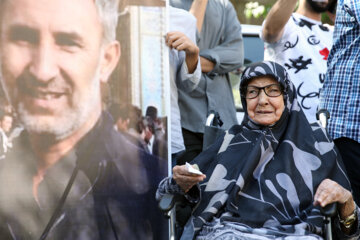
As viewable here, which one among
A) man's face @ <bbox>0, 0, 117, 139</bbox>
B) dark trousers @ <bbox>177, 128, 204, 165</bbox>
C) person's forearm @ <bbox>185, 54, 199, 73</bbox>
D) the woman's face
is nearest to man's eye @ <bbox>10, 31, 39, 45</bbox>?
man's face @ <bbox>0, 0, 117, 139</bbox>

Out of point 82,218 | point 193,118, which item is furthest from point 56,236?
point 193,118

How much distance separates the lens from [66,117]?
3.37 meters

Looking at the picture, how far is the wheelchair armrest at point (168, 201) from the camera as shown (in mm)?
3165

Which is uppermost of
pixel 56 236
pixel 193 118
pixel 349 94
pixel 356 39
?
pixel 356 39

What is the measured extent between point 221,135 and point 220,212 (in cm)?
53

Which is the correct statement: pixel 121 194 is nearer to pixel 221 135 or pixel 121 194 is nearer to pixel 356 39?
pixel 221 135

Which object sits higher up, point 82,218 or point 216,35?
point 216,35

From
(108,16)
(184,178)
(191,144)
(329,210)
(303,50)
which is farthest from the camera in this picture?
(303,50)

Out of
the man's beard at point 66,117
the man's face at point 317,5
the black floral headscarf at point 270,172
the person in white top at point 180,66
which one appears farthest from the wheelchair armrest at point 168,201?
the man's face at point 317,5

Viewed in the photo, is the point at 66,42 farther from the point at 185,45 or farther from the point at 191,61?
the point at 191,61

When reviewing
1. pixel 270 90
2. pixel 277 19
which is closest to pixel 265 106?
pixel 270 90

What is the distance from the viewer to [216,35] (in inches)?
184

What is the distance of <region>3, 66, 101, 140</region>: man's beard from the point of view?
10.7ft

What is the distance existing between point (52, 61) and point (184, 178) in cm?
92
